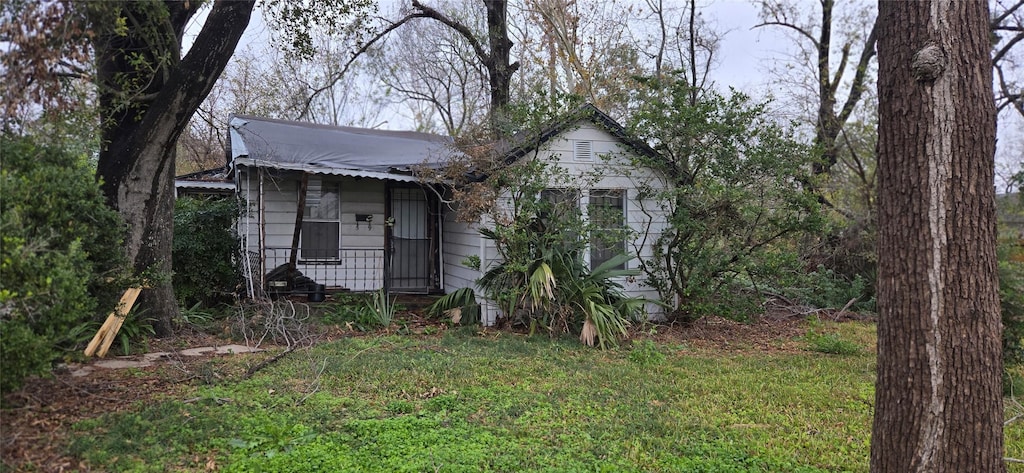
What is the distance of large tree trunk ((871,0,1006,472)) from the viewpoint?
286 cm

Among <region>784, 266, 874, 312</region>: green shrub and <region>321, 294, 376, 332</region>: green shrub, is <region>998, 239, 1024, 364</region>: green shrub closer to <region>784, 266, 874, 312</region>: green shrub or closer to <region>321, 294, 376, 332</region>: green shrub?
<region>784, 266, 874, 312</region>: green shrub

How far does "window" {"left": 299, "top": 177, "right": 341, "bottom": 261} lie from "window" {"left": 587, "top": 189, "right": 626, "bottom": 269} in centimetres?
414

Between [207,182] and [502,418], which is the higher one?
[207,182]

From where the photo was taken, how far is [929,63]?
2.88 metres

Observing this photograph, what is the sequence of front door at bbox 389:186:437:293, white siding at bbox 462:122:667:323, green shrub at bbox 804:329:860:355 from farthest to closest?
front door at bbox 389:186:437:293, white siding at bbox 462:122:667:323, green shrub at bbox 804:329:860:355

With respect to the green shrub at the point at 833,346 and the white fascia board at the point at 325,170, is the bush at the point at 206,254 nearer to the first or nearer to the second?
the white fascia board at the point at 325,170

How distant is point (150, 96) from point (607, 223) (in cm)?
A: 575

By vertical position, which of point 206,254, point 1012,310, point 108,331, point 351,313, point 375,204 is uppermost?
point 375,204

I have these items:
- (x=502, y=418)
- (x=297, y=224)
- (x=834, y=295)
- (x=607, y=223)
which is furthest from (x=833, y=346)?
(x=297, y=224)

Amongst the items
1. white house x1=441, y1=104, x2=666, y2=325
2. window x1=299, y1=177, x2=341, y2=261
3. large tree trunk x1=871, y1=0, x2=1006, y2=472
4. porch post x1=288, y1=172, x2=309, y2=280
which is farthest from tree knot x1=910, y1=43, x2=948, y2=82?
window x1=299, y1=177, x2=341, y2=261

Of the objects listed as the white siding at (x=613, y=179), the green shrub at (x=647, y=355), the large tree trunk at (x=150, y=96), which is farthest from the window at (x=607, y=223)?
the large tree trunk at (x=150, y=96)

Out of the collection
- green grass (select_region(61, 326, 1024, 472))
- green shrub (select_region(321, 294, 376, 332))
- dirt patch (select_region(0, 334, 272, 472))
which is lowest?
green grass (select_region(61, 326, 1024, 472))

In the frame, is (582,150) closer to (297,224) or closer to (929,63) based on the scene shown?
(297,224)

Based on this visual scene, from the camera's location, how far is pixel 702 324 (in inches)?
357
